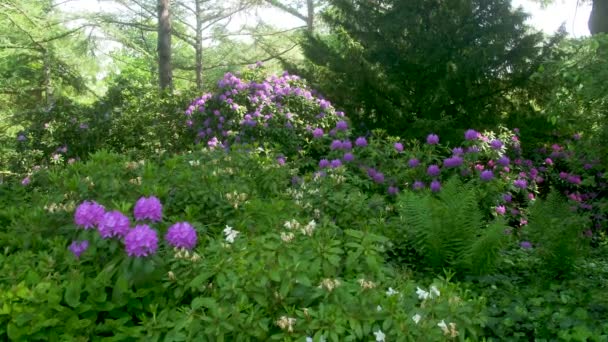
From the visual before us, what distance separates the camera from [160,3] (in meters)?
10.1

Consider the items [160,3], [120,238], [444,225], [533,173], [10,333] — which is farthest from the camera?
[160,3]

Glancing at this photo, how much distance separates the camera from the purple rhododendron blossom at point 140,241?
2232mm

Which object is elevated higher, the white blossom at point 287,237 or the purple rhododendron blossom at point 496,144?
the white blossom at point 287,237

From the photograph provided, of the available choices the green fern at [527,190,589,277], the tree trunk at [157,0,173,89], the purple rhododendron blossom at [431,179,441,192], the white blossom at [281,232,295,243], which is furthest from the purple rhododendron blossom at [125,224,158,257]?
the tree trunk at [157,0,173,89]

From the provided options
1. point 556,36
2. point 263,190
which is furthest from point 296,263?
point 556,36

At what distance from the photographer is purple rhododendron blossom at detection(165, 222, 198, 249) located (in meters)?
2.42

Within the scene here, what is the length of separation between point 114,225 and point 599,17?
8.22 meters

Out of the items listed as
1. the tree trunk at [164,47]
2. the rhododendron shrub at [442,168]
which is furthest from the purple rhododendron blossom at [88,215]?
the tree trunk at [164,47]

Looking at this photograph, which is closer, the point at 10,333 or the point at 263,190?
the point at 10,333

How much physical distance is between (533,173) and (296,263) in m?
5.49

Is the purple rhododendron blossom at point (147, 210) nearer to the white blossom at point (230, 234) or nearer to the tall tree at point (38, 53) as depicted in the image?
the white blossom at point (230, 234)

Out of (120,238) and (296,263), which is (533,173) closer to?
(296,263)

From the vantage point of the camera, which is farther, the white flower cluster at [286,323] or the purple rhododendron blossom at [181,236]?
the purple rhododendron blossom at [181,236]

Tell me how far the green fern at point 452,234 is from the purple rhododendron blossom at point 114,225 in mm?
2234
